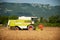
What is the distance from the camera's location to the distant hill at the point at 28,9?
6.03 ft

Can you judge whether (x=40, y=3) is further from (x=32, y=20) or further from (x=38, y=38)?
→ (x=38, y=38)

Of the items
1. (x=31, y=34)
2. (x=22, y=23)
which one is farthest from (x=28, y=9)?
(x=31, y=34)

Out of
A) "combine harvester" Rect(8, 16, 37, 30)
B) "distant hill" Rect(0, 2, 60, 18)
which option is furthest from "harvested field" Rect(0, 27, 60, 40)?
"distant hill" Rect(0, 2, 60, 18)

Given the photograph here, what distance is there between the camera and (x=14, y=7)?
186 centimetres

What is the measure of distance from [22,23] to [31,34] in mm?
187

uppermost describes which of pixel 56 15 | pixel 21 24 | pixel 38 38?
pixel 56 15

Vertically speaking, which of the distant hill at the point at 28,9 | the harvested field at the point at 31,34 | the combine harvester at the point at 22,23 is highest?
the distant hill at the point at 28,9

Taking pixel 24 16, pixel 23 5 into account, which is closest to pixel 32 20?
pixel 24 16

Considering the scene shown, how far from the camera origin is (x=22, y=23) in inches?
72.7

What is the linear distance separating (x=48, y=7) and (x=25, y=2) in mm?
Result: 317

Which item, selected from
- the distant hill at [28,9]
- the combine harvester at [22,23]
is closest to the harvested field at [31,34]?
the combine harvester at [22,23]

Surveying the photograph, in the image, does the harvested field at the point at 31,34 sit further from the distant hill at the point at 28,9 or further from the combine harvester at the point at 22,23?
the distant hill at the point at 28,9

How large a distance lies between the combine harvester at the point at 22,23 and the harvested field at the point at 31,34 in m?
0.05

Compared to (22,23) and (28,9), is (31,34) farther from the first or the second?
(28,9)
